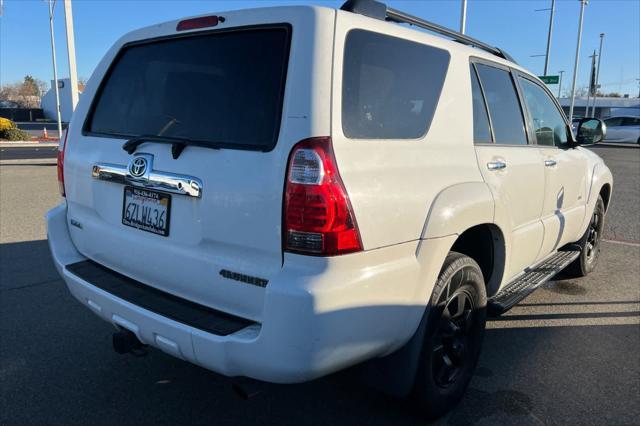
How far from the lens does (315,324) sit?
1974 mm

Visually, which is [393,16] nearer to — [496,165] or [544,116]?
[496,165]

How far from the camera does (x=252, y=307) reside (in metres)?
2.17

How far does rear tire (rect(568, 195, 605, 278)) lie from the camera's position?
5.17m

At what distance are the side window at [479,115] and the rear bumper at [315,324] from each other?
1.02 m

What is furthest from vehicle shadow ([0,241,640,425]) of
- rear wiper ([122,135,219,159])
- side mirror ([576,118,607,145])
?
side mirror ([576,118,607,145])

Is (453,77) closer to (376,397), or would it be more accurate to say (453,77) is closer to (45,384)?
(376,397)

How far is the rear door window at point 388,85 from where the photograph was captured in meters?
2.21

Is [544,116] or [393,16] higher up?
[393,16]

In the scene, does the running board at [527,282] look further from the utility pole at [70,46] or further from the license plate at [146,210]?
the utility pole at [70,46]

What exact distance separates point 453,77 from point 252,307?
165 cm

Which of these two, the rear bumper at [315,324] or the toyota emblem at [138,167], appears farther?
the toyota emblem at [138,167]

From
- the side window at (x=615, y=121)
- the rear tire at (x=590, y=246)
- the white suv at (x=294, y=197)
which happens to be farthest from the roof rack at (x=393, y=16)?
the side window at (x=615, y=121)

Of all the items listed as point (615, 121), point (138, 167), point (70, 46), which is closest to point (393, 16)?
point (138, 167)

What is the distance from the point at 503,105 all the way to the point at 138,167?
7.88ft
